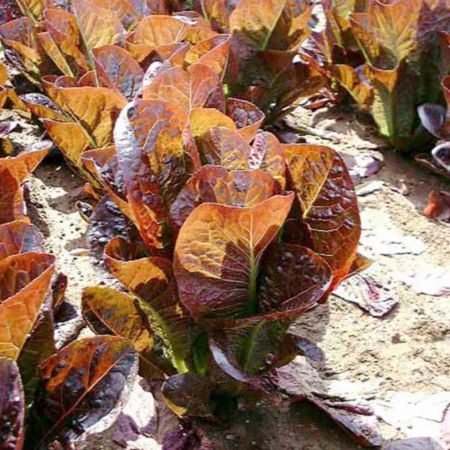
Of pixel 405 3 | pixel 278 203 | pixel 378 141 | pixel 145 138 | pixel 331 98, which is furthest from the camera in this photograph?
pixel 331 98

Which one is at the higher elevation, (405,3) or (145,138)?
(145,138)

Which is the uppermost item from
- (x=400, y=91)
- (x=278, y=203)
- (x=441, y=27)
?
(x=278, y=203)

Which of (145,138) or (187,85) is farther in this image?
(187,85)

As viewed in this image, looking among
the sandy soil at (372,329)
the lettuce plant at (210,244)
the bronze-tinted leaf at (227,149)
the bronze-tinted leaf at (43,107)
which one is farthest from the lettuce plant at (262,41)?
the bronze-tinted leaf at (227,149)

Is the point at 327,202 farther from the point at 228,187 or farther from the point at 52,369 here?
the point at 52,369

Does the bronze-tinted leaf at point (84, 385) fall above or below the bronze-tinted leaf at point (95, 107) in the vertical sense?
below

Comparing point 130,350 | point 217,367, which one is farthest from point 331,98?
point 130,350

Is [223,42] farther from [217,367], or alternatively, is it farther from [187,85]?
[217,367]

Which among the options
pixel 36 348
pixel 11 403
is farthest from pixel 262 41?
pixel 11 403

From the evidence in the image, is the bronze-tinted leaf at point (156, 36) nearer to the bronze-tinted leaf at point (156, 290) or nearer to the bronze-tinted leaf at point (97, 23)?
the bronze-tinted leaf at point (97, 23)
